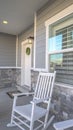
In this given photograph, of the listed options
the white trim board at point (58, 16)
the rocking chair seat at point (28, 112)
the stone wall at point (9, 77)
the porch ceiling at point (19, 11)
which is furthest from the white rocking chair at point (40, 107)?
the stone wall at point (9, 77)

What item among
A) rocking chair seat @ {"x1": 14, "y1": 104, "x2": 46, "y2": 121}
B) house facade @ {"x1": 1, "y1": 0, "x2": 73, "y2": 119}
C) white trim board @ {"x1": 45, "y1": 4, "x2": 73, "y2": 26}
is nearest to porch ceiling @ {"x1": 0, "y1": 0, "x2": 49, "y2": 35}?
house facade @ {"x1": 1, "y1": 0, "x2": 73, "y2": 119}

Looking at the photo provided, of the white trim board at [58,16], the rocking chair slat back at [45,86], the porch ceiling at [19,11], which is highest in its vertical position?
the porch ceiling at [19,11]

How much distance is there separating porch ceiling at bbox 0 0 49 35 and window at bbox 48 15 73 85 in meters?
0.89

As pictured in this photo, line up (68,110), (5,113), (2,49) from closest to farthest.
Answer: (68,110) < (5,113) < (2,49)

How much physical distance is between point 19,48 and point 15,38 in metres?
0.68

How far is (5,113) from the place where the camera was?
330 centimetres

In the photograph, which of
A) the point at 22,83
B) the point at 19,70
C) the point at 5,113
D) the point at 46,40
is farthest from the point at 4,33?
the point at 5,113

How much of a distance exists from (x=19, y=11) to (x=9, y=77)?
358 centimetres

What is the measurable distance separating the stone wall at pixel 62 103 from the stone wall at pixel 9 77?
3.70m

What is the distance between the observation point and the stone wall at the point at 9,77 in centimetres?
666

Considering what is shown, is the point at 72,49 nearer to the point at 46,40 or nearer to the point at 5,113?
the point at 46,40

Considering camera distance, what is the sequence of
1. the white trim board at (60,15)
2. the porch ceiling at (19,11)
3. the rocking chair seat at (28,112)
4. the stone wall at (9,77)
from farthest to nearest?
1. the stone wall at (9,77)
2. the porch ceiling at (19,11)
3. the white trim board at (60,15)
4. the rocking chair seat at (28,112)

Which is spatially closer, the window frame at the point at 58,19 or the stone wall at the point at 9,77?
the window frame at the point at 58,19

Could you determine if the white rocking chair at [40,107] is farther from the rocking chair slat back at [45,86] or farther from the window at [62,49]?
the window at [62,49]
